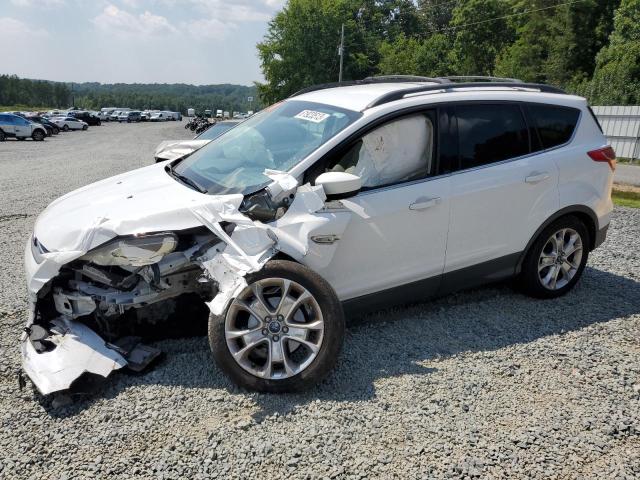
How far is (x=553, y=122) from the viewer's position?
457 cm

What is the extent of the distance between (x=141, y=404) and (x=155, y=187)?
157cm

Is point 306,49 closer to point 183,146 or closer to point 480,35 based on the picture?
point 480,35

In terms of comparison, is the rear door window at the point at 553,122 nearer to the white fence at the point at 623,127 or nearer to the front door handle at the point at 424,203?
the front door handle at the point at 424,203

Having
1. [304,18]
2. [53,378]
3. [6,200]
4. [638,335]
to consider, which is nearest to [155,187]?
[53,378]

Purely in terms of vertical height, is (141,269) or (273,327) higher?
(141,269)

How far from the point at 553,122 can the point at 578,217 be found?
90cm

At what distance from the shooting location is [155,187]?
387cm

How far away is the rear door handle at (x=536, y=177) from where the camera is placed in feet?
14.1

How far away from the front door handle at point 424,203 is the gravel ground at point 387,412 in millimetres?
1017

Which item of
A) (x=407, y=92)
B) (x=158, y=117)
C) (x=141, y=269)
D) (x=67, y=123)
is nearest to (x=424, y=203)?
(x=407, y=92)

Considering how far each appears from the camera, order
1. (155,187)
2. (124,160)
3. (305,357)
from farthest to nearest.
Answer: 1. (124,160)
2. (155,187)
3. (305,357)

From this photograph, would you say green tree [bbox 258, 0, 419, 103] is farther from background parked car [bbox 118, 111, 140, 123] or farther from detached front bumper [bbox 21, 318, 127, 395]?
detached front bumper [bbox 21, 318, 127, 395]

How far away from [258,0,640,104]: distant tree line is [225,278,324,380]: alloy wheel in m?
29.2

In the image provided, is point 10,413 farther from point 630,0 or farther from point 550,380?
point 630,0
